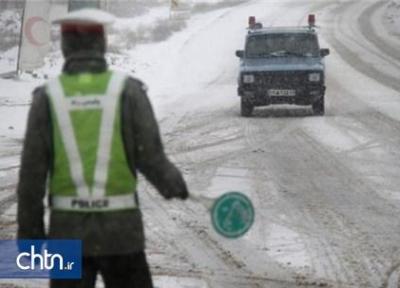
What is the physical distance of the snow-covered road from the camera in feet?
24.9

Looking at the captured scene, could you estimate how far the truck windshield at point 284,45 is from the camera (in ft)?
61.1

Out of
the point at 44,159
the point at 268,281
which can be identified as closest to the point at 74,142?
the point at 44,159

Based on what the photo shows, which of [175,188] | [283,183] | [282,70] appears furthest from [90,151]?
[282,70]

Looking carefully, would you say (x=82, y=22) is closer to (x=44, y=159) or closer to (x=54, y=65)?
(x=44, y=159)

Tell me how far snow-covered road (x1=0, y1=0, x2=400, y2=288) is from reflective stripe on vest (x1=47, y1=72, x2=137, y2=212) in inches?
125

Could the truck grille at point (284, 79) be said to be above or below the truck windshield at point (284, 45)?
below

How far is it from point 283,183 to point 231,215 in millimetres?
7148

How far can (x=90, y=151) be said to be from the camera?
12.8 ft

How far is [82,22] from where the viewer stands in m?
3.90

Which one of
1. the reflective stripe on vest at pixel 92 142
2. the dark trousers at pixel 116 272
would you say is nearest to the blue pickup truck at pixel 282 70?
the dark trousers at pixel 116 272

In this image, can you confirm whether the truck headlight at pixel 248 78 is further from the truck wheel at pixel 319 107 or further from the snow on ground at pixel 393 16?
the snow on ground at pixel 393 16

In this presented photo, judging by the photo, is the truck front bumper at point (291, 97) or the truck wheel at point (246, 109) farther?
the truck wheel at point (246, 109)

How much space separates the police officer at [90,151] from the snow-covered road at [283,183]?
312cm

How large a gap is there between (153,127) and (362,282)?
3.66m
